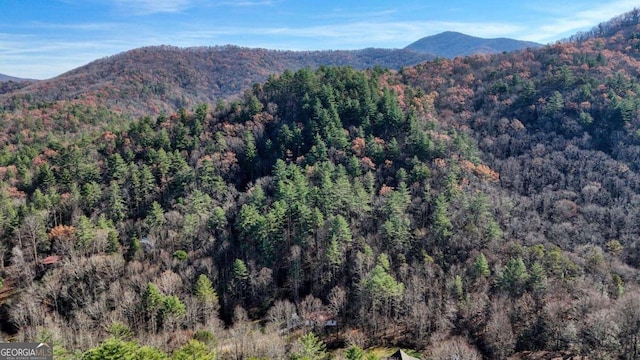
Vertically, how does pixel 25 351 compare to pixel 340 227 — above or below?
below

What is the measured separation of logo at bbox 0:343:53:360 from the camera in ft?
86.9

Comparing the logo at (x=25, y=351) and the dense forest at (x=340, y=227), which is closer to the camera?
the logo at (x=25, y=351)

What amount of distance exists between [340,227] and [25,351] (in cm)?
3243

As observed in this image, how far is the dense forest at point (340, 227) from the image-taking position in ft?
128

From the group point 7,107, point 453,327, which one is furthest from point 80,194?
point 7,107

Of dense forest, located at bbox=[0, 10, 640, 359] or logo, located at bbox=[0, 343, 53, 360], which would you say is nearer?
logo, located at bbox=[0, 343, 53, 360]

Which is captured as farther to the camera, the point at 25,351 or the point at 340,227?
the point at 340,227

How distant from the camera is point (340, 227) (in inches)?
1972

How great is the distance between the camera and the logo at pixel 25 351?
26.5 meters

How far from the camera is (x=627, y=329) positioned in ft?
107

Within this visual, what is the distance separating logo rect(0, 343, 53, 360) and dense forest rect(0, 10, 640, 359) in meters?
1.13

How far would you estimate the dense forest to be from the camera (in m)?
39.0

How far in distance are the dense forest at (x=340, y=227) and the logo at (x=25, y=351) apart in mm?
1131

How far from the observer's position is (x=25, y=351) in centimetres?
2823
